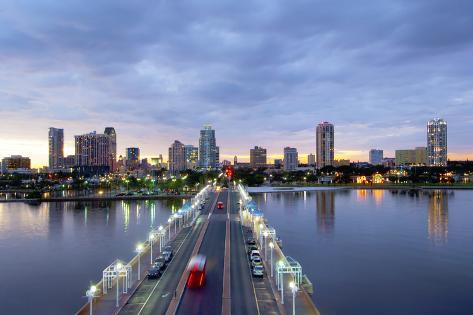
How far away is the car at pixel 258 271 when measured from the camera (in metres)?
19.6

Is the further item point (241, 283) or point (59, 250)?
point (59, 250)

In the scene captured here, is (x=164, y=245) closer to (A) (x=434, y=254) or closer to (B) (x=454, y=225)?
(A) (x=434, y=254)

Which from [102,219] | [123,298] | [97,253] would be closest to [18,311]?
[123,298]

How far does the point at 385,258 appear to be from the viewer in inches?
1164

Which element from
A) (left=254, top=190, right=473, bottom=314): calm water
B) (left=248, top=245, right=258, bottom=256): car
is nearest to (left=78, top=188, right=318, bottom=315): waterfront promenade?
(left=248, top=245, right=258, bottom=256): car

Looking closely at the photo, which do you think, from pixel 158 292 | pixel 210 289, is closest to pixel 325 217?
pixel 210 289

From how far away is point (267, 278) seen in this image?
19594 millimetres

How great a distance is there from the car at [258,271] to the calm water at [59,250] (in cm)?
815

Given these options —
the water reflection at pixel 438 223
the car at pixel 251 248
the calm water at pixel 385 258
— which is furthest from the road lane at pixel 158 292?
the water reflection at pixel 438 223

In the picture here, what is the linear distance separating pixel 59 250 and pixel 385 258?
2429 cm

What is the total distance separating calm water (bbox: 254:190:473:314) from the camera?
20.5 metres

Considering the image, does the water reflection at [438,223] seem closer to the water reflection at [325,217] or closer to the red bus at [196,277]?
the water reflection at [325,217]

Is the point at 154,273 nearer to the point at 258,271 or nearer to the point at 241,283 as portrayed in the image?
the point at 241,283

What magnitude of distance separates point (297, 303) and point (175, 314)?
4.70 metres
